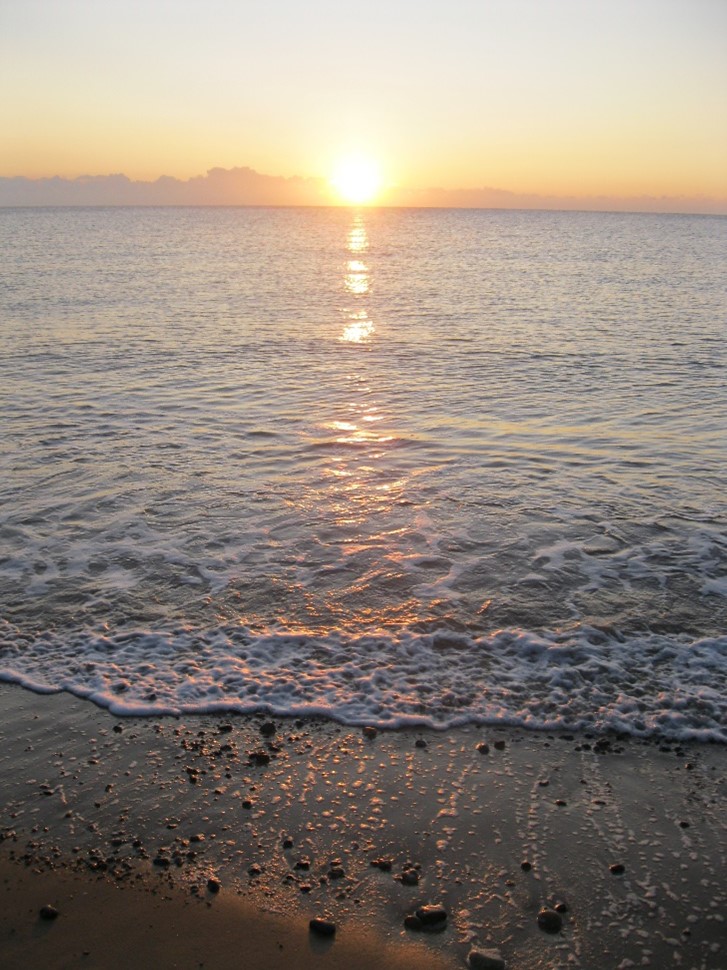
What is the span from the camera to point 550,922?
4.28 meters

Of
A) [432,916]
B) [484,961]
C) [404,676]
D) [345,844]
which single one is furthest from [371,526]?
[484,961]

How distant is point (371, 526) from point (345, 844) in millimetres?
5460

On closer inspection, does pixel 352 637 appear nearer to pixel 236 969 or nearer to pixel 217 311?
pixel 236 969

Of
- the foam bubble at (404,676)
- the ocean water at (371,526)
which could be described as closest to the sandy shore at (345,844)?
the foam bubble at (404,676)

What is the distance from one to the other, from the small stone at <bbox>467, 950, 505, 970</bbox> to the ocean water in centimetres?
223

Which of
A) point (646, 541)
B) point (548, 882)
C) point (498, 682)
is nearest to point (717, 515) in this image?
point (646, 541)

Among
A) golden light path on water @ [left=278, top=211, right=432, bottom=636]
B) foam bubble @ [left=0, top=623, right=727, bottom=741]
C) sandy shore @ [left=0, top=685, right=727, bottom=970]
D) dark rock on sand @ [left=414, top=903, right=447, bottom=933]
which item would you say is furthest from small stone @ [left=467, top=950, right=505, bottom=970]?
golden light path on water @ [left=278, top=211, right=432, bottom=636]

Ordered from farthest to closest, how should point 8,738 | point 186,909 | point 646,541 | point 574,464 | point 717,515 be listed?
point 574,464 → point 717,515 → point 646,541 → point 8,738 → point 186,909

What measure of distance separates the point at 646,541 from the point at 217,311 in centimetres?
2314

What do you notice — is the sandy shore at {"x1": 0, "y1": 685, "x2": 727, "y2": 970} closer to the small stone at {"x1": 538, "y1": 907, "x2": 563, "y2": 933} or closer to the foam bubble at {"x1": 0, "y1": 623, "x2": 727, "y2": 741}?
the small stone at {"x1": 538, "y1": 907, "x2": 563, "y2": 933}

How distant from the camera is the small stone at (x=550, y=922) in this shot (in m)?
4.26

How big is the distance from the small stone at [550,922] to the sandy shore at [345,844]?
47mm

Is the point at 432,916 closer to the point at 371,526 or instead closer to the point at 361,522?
the point at 371,526

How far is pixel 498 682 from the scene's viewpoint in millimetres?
6777
